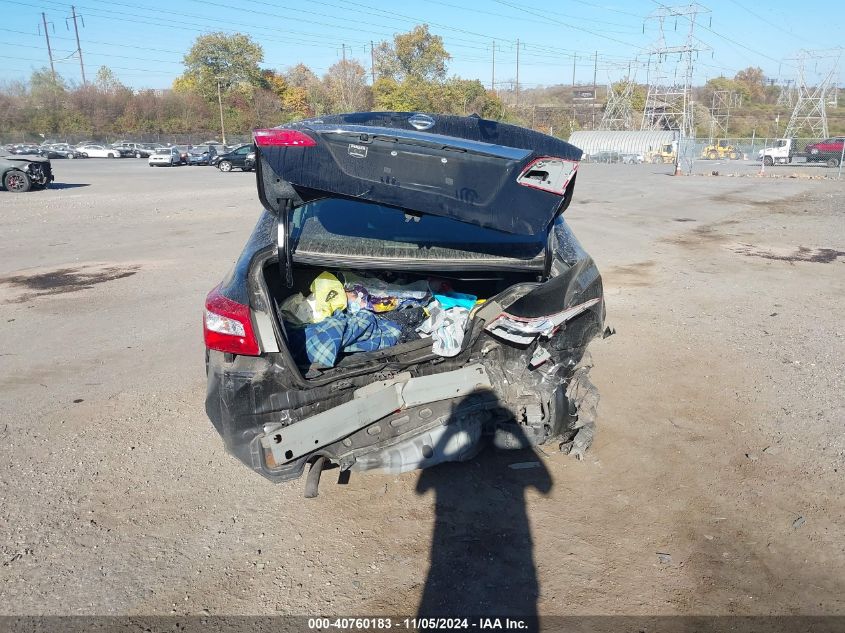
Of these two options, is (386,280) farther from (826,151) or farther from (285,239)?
(826,151)

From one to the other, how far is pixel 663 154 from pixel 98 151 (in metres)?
45.0

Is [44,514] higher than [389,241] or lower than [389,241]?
lower

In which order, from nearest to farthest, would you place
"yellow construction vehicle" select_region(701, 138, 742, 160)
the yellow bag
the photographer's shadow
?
1. the photographer's shadow
2. the yellow bag
3. "yellow construction vehicle" select_region(701, 138, 742, 160)

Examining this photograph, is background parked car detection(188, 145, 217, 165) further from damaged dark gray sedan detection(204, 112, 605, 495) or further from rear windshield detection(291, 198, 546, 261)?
damaged dark gray sedan detection(204, 112, 605, 495)

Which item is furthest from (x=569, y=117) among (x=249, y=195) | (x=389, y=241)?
(x=389, y=241)

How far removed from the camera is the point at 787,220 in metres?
14.1

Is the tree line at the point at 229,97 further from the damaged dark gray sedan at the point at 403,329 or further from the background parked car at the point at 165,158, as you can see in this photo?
the damaged dark gray sedan at the point at 403,329

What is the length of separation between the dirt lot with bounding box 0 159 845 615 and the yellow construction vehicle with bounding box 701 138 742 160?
155 feet

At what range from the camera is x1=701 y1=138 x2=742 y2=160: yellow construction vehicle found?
47862 millimetres

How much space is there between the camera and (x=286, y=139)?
2818 millimetres

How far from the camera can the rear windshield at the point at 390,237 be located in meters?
3.44

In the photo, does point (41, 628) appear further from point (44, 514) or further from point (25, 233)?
point (25, 233)

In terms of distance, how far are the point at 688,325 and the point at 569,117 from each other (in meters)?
74.1

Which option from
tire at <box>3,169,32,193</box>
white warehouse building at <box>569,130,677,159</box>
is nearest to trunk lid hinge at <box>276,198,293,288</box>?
tire at <box>3,169,32,193</box>
